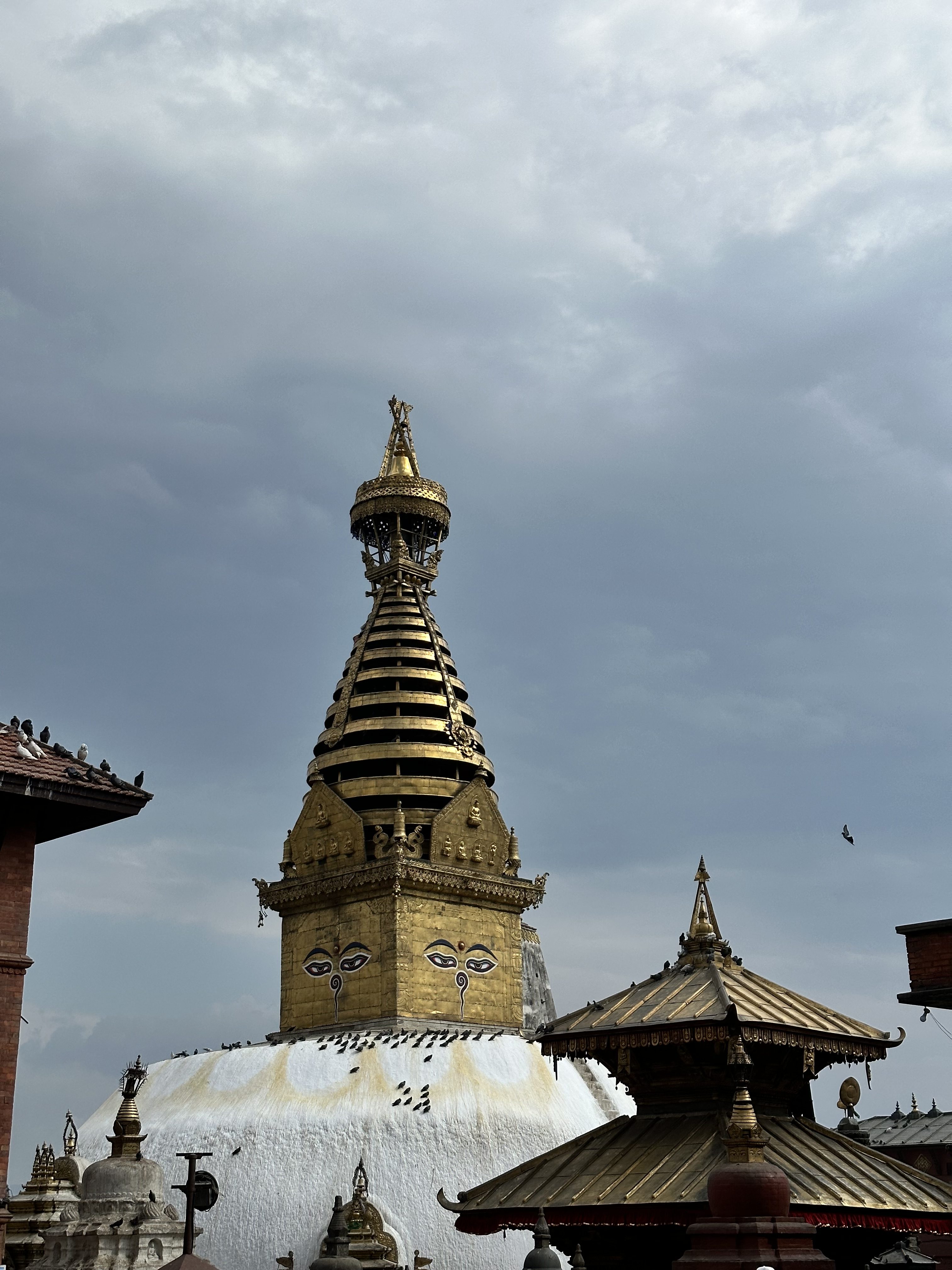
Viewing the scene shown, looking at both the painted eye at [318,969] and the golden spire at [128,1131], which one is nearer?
the golden spire at [128,1131]

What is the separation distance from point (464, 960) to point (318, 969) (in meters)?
5.11

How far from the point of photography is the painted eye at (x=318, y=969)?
48.4 meters

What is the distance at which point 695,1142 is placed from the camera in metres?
17.7

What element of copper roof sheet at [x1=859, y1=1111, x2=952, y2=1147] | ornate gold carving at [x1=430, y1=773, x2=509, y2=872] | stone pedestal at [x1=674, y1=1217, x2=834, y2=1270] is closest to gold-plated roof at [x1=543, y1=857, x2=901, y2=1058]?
stone pedestal at [x1=674, y1=1217, x2=834, y2=1270]

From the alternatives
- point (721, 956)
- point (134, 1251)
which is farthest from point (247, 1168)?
point (721, 956)

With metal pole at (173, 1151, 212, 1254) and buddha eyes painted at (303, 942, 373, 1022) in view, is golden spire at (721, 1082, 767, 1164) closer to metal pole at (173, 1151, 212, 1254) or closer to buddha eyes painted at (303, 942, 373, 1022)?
metal pole at (173, 1151, 212, 1254)

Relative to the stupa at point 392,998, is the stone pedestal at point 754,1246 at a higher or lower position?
lower

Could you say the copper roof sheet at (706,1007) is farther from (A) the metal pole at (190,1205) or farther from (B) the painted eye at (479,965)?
(B) the painted eye at (479,965)

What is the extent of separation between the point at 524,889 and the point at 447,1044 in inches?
333

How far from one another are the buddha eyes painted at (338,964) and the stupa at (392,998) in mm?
75

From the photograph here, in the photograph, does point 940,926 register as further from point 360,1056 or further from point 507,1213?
point 360,1056

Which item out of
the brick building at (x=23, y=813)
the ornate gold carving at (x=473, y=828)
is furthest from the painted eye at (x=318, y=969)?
the brick building at (x=23, y=813)

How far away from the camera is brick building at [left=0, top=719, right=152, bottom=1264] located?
2002 centimetres

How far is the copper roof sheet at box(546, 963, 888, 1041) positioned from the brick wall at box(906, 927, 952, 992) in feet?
12.5
